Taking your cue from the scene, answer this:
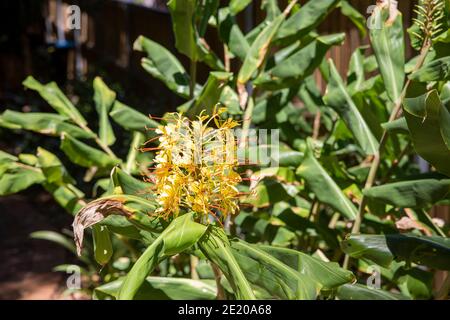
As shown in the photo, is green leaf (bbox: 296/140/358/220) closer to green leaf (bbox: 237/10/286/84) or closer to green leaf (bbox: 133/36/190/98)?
green leaf (bbox: 237/10/286/84)

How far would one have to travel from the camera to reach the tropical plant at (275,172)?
1876 millimetres

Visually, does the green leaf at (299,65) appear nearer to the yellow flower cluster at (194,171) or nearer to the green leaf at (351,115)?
the green leaf at (351,115)

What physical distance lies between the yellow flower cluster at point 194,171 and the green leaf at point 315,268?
0.78 feet

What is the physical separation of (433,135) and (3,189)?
6.26ft

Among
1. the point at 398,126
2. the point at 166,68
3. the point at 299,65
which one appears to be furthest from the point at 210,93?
the point at 398,126

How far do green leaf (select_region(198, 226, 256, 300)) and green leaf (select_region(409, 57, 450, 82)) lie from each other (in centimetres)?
99

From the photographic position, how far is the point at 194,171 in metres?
1.87

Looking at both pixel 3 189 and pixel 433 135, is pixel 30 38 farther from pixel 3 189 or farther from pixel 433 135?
pixel 433 135

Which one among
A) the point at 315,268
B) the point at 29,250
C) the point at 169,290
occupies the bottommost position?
the point at 29,250

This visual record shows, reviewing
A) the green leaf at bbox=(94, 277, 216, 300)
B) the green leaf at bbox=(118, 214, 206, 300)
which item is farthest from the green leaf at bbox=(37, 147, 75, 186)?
the green leaf at bbox=(118, 214, 206, 300)

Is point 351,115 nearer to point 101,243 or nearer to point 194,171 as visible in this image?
point 194,171

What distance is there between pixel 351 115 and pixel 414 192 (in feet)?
1.76

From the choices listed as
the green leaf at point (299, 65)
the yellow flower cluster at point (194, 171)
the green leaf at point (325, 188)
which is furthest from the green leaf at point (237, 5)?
the yellow flower cluster at point (194, 171)
